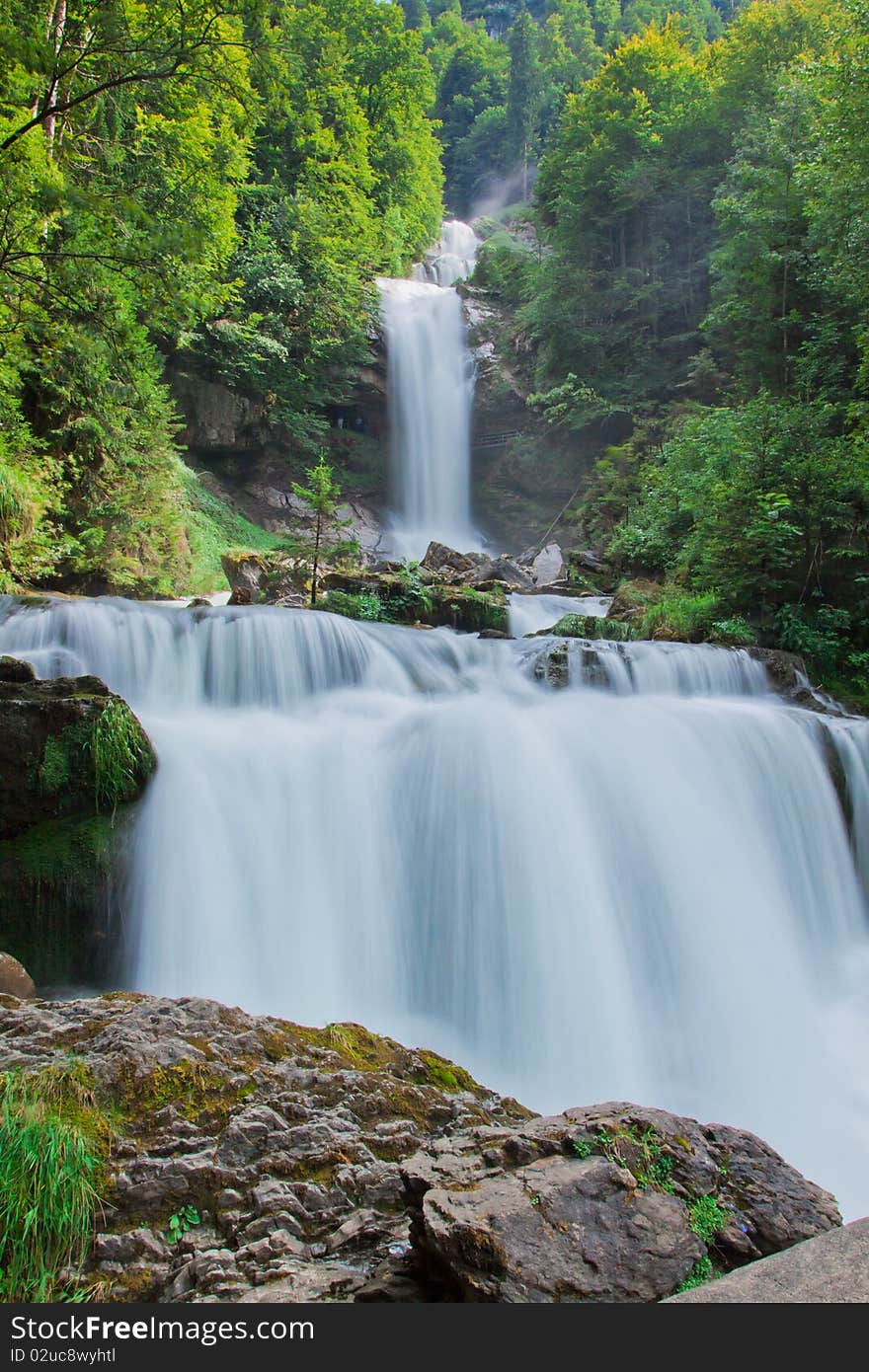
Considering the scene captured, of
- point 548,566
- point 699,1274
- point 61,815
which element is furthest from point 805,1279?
point 548,566

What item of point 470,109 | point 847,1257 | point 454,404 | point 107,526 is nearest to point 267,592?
point 107,526

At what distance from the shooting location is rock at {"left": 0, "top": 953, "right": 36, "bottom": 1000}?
309 cm

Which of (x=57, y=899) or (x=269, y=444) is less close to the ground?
(x=269, y=444)

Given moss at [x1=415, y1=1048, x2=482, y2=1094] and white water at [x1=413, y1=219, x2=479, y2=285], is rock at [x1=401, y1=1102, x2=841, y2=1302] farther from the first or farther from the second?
white water at [x1=413, y1=219, x2=479, y2=285]

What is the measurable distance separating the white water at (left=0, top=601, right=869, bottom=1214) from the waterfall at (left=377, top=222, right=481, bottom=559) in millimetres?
17903

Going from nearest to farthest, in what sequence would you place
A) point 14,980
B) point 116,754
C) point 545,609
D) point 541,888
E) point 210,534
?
1. point 14,980
2. point 116,754
3. point 541,888
4. point 545,609
5. point 210,534

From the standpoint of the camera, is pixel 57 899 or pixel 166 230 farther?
pixel 166 230

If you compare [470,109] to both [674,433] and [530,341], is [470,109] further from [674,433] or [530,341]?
[674,433]

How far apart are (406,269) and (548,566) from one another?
1945cm

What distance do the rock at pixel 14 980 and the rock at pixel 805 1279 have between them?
2968 millimetres

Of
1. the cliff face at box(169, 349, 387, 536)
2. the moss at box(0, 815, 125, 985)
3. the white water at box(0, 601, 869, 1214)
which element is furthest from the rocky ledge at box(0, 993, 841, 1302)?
the cliff face at box(169, 349, 387, 536)

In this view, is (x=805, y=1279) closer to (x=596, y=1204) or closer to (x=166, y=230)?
(x=596, y=1204)

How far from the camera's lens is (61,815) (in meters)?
4.47

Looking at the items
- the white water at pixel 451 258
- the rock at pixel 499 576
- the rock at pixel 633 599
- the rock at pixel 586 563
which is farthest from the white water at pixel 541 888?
the white water at pixel 451 258
